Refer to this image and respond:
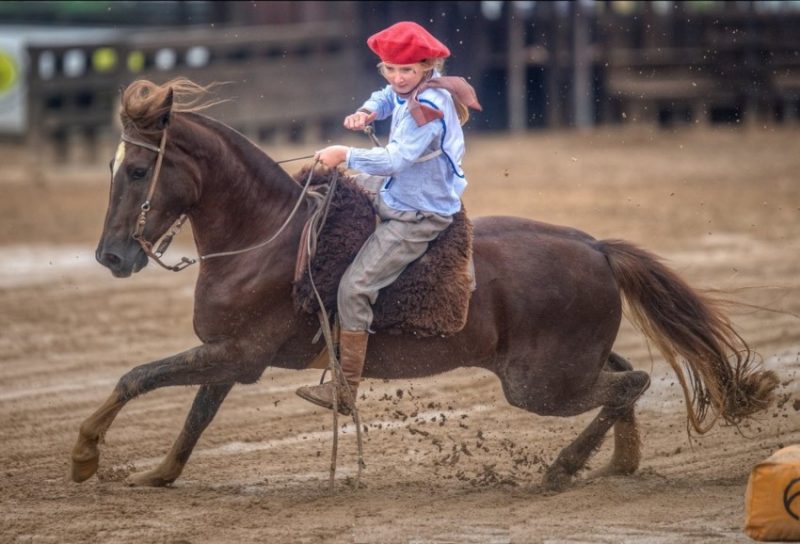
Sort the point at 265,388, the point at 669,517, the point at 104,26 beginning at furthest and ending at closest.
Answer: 1. the point at 104,26
2. the point at 265,388
3. the point at 669,517

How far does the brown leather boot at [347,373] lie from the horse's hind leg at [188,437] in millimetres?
435

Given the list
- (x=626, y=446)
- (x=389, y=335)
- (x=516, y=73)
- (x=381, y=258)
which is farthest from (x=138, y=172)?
(x=516, y=73)

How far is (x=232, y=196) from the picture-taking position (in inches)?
216

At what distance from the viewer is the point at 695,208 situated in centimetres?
1408

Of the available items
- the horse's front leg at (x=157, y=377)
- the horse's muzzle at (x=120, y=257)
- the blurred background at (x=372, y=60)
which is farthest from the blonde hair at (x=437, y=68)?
the blurred background at (x=372, y=60)

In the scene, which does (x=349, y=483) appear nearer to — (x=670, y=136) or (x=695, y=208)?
(x=695, y=208)

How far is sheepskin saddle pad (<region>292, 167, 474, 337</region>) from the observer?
5412 mm

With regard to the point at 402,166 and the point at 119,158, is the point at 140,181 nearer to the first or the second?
the point at 119,158

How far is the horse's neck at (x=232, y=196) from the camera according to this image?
17.8 ft

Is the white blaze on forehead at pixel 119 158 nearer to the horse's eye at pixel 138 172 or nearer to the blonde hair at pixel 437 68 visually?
the horse's eye at pixel 138 172

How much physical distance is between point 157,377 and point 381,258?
1.08 m

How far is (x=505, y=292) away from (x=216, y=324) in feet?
4.19

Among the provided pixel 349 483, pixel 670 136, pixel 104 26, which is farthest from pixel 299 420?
pixel 104 26

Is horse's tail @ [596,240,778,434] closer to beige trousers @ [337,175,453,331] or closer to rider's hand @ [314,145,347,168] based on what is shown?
beige trousers @ [337,175,453,331]
